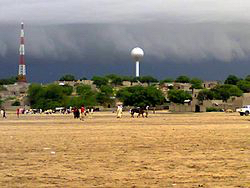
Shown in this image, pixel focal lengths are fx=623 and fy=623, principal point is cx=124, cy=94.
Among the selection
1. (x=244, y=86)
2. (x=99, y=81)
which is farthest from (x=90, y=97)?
(x=99, y=81)

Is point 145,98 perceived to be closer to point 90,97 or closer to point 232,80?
point 90,97

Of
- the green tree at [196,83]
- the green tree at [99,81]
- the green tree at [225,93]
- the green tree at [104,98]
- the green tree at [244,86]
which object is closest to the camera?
the green tree at [225,93]

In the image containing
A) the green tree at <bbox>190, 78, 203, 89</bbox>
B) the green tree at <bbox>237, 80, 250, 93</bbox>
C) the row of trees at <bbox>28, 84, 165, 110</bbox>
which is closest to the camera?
the row of trees at <bbox>28, 84, 165, 110</bbox>

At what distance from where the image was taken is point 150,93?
121m

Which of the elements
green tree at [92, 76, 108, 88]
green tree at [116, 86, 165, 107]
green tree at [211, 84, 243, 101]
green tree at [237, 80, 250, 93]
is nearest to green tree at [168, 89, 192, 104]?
green tree at [116, 86, 165, 107]

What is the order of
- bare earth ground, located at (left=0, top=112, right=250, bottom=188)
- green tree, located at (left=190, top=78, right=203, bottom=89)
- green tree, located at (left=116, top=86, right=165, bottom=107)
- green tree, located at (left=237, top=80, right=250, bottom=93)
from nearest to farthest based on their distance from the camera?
1. bare earth ground, located at (left=0, top=112, right=250, bottom=188)
2. green tree, located at (left=116, top=86, right=165, bottom=107)
3. green tree, located at (left=237, top=80, right=250, bottom=93)
4. green tree, located at (left=190, top=78, right=203, bottom=89)

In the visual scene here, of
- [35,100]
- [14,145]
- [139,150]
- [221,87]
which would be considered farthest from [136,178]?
[35,100]

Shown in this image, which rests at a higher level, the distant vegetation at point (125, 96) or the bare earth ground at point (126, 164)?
the distant vegetation at point (125, 96)

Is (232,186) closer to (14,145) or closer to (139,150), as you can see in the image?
(139,150)

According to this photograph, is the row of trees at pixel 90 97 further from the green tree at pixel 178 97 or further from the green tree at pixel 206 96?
the green tree at pixel 206 96

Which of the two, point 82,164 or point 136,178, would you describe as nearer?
point 136,178

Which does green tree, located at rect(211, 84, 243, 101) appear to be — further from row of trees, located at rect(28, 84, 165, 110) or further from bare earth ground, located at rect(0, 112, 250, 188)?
bare earth ground, located at rect(0, 112, 250, 188)

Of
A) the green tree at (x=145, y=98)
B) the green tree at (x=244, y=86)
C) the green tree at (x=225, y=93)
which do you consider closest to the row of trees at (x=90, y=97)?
the green tree at (x=145, y=98)

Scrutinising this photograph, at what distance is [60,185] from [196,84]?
170883mm
